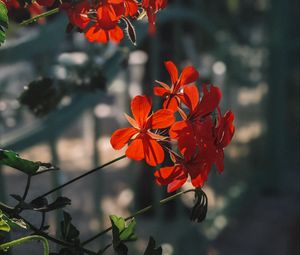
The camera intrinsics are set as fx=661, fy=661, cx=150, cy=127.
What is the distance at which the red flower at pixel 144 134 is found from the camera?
27.0 inches

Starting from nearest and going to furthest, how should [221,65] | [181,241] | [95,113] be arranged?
[95,113] < [181,241] < [221,65]

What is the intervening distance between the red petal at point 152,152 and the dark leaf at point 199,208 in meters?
0.06

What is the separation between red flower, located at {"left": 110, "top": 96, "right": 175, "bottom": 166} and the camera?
0.68 meters

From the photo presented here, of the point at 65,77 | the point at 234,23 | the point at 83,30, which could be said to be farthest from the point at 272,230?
the point at 83,30

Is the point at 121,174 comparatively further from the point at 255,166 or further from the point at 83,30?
the point at 83,30

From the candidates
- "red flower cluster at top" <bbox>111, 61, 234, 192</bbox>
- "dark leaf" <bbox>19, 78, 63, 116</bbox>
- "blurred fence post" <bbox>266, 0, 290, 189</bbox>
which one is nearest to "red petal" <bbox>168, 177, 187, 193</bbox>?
"red flower cluster at top" <bbox>111, 61, 234, 192</bbox>

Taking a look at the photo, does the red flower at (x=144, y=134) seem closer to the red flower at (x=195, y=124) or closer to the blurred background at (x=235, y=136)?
the red flower at (x=195, y=124)

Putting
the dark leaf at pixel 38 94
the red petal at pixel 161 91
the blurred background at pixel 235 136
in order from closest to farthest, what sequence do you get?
the red petal at pixel 161 91, the dark leaf at pixel 38 94, the blurred background at pixel 235 136

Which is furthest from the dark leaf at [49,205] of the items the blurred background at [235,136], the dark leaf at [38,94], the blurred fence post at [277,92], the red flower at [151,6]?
the blurred fence post at [277,92]

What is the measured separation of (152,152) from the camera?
27.3 inches

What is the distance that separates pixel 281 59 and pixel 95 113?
2.05 meters

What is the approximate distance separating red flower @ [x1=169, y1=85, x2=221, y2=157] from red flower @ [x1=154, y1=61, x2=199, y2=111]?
2cm

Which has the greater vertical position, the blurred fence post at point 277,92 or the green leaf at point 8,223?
the blurred fence post at point 277,92

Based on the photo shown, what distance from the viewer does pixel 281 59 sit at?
399cm
